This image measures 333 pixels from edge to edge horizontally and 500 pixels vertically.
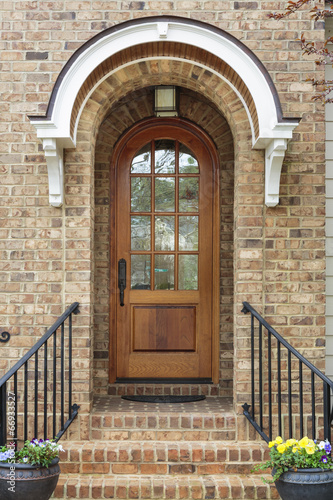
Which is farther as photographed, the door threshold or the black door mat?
the door threshold

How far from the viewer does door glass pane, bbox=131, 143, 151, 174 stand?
5.01m

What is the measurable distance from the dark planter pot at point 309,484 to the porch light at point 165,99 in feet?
9.92

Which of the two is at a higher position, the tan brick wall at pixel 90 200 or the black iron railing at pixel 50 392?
the tan brick wall at pixel 90 200

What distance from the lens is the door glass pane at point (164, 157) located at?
198 inches

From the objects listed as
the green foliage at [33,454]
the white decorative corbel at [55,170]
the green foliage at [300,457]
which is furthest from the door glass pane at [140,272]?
the green foliage at [300,457]

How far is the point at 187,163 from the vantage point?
502 cm

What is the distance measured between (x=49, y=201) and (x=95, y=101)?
0.84 meters

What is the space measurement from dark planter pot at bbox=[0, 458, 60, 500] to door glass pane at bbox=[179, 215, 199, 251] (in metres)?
2.37

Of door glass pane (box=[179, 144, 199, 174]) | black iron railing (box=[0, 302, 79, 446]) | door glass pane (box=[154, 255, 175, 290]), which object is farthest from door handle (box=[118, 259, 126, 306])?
door glass pane (box=[179, 144, 199, 174])

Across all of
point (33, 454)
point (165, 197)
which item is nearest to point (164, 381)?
point (165, 197)

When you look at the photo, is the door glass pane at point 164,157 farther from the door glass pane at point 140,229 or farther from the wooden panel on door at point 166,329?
the wooden panel on door at point 166,329

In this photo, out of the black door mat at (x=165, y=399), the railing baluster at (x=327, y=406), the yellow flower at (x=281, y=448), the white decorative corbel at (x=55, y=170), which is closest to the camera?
the yellow flower at (x=281, y=448)

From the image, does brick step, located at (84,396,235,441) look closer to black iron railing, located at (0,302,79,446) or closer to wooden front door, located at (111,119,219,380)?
black iron railing, located at (0,302,79,446)

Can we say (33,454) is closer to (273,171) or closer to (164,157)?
(273,171)
